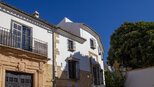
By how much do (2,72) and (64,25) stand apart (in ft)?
31.2

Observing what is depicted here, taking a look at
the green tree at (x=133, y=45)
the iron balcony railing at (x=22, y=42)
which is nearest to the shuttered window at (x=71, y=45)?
the iron balcony railing at (x=22, y=42)

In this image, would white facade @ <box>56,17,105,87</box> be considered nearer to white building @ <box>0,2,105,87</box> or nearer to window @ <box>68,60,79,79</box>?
white building @ <box>0,2,105,87</box>

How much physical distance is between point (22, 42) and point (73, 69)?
16.2ft

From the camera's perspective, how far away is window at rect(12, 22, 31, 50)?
10.5 meters

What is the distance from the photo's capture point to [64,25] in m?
17.9

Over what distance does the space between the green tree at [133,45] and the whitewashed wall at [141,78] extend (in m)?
3.50

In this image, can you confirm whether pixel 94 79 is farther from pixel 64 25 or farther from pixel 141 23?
pixel 141 23

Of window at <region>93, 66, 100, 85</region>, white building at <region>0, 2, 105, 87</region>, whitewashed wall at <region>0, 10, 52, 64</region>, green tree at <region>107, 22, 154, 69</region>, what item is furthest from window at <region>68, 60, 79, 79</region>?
green tree at <region>107, 22, 154, 69</region>

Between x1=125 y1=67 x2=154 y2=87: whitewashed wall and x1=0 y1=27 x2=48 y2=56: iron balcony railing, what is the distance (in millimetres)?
6950

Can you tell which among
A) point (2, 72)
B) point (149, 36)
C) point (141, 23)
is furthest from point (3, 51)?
point (141, 23)

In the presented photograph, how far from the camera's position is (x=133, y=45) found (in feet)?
59.5

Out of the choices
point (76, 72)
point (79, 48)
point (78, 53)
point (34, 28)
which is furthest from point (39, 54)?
point (79, 48)

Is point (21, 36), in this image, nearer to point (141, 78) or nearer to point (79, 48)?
point (79, 48)

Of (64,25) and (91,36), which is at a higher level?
(64,25)
